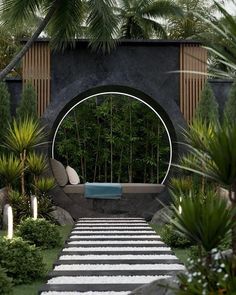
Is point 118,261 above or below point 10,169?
below

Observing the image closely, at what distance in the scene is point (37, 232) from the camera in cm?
831

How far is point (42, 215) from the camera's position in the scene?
37.4ft

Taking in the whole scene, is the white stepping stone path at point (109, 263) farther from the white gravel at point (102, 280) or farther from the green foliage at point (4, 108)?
the green foliage at point (4, 108)

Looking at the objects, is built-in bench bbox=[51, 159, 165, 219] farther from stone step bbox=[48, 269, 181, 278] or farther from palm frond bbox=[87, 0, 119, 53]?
stone step bbox=[48, 269, 181, 278]

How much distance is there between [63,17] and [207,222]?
31.4 ft

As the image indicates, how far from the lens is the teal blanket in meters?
13.0

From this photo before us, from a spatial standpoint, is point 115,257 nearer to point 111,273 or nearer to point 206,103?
point 111,273

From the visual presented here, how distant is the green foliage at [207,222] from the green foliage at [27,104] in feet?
32.9

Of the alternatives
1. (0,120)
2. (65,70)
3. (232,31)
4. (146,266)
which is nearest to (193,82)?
(65,70)

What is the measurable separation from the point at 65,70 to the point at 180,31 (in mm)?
9817

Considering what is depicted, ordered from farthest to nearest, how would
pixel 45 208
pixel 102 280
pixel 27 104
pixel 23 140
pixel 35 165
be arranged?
1. pixel 27 104
2. pixel 35 165
3. pixel 45 208
4. pixel 23 140
5. pixel 102 280

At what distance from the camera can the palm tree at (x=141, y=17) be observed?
1964 cm

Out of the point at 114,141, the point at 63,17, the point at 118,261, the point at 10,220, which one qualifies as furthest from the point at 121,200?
the point at 10,220

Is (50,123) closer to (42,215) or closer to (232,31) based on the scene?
(42,215)
